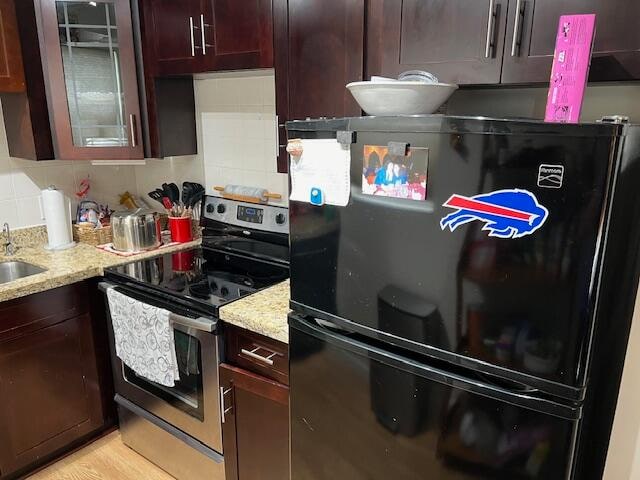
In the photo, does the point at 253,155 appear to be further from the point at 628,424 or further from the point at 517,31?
the point at 628,424

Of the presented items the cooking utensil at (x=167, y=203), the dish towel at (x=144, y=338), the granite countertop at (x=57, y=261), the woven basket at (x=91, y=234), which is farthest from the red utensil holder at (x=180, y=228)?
the dish towel at (x=144, y=338)

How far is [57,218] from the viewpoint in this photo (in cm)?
226

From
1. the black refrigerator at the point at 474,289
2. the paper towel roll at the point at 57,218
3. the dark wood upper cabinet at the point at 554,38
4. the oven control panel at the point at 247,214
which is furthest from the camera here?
the paper towel roll at the point at 57,218

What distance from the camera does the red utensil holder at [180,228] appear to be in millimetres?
2363

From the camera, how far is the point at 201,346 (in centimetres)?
169

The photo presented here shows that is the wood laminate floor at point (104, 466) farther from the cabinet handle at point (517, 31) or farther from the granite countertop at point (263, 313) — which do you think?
the cabinet handle at point (517, 31)

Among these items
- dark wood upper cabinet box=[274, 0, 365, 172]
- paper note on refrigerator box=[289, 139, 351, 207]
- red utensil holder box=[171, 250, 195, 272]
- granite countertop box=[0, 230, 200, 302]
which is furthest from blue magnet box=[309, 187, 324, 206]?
granite countertop box=[0, 230, 200, 302]

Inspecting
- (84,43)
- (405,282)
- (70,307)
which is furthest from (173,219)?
(405,282)

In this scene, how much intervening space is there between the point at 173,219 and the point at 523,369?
1823 millimetres

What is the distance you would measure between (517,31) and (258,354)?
1.17m

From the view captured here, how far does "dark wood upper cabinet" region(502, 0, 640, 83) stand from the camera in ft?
3.38

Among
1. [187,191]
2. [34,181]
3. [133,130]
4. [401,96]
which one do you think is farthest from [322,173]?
[34,181]

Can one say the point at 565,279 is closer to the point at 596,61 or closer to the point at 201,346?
the point at 596,61

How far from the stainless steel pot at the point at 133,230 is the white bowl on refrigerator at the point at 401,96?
1385mm
